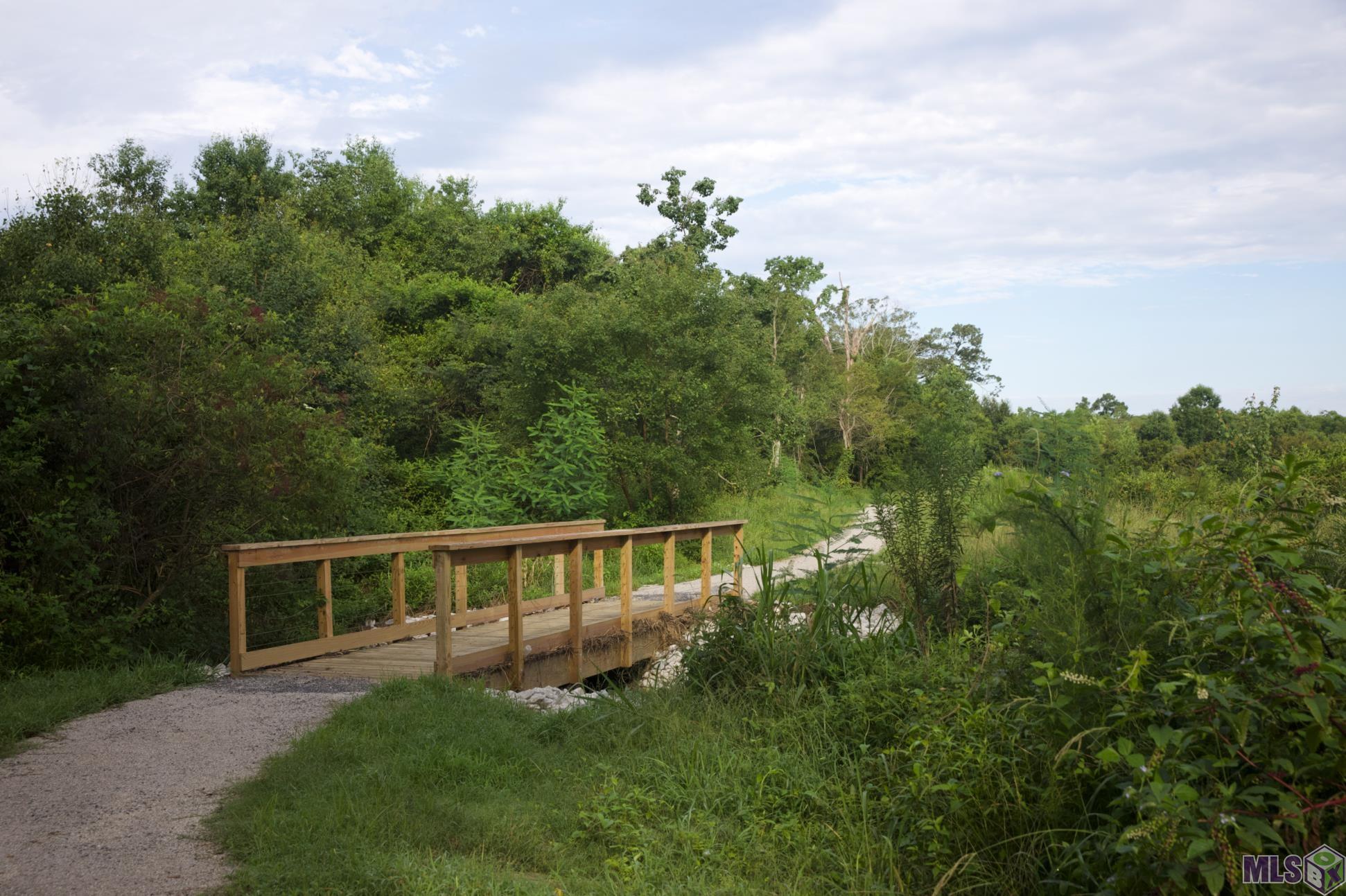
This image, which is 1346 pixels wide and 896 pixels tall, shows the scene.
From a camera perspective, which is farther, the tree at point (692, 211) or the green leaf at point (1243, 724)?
the tree at point (692, 211)

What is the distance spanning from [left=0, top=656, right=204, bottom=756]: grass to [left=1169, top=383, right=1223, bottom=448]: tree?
606 inches

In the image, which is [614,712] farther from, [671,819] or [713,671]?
[671,819]

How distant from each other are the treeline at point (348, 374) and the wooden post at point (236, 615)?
3.10 ft

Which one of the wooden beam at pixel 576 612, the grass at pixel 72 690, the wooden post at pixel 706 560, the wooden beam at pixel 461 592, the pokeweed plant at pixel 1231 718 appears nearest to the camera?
the pokeweed plant at pixel 1231 718

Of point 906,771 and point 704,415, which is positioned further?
point 704,415

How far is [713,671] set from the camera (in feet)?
17.3

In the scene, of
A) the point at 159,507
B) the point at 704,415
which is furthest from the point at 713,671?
the point at 704,415

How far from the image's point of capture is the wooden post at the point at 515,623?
22.4 ft

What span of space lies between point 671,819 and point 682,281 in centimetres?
1452

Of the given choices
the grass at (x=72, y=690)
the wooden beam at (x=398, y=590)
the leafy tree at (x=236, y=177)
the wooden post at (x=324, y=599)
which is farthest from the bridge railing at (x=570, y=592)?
the leafy tree at (x=236, y=177)

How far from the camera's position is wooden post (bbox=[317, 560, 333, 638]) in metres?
7.51

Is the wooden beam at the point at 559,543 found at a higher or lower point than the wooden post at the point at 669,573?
higher

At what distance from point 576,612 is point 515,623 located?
26.1 inches

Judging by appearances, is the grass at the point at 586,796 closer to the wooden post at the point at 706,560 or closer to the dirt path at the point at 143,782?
the dirt path at the point at 143,782
